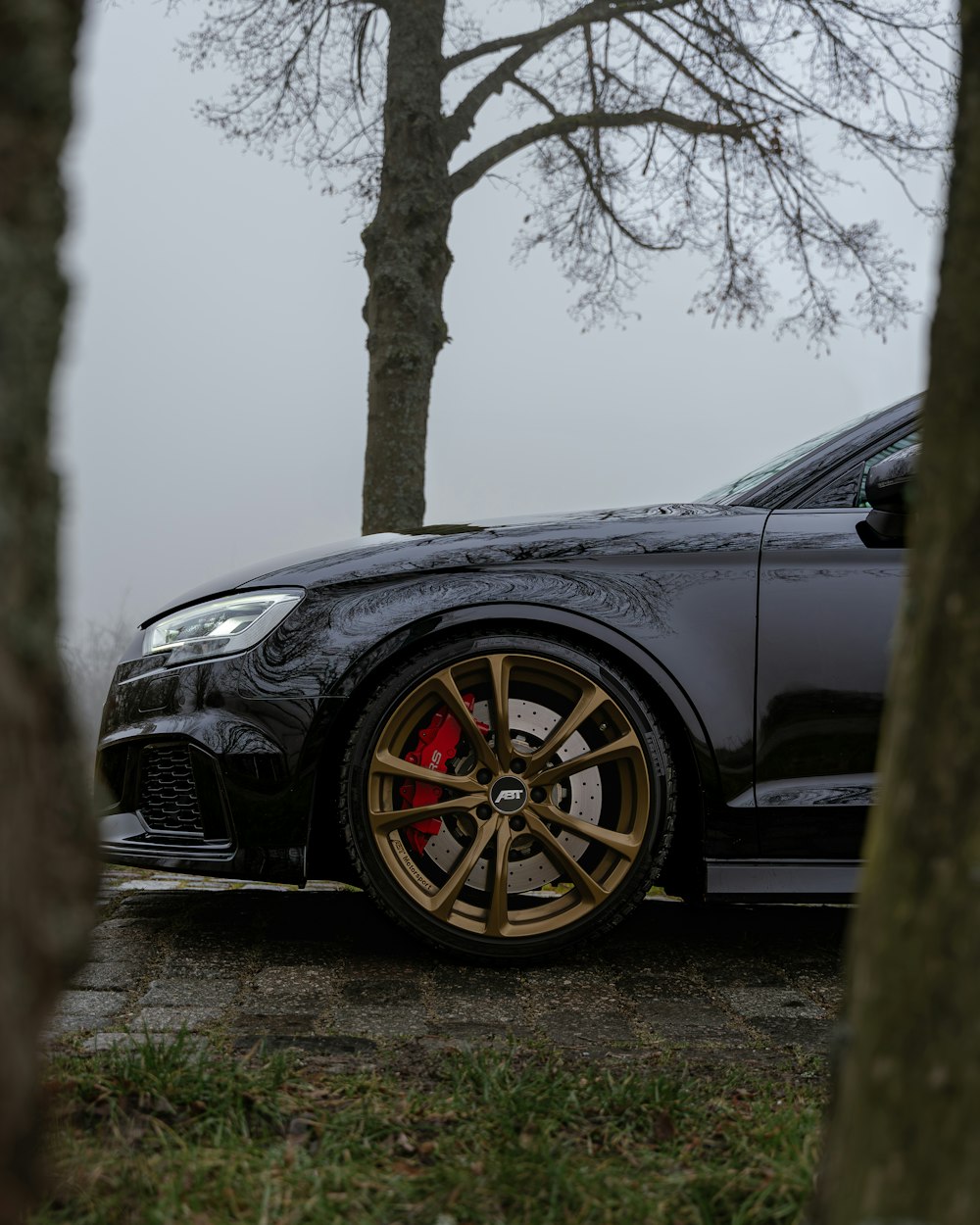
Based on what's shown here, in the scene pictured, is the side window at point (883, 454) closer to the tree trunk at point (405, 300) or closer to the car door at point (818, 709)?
the car door at point (818, 709)

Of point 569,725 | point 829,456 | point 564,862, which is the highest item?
point 829,456

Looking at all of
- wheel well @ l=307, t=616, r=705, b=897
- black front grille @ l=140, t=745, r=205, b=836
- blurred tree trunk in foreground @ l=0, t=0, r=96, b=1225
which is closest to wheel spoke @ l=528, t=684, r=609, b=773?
wheel well @ l=307, t=616, r=705, b=897

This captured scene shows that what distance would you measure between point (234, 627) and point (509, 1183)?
1.62m

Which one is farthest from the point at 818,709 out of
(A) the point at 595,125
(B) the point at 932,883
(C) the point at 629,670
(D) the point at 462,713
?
(A) the point at 595,125

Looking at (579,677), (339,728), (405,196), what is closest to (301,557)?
(339,728)

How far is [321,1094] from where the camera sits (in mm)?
1875

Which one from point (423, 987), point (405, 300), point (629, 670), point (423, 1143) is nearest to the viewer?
point (423, 1143)

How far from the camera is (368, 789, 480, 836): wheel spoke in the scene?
273cm

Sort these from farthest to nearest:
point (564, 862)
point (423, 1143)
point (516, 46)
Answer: point (516, 46), point (564, 862), point (423, 1143)

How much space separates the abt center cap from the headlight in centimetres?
62

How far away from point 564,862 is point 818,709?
0.68 meters

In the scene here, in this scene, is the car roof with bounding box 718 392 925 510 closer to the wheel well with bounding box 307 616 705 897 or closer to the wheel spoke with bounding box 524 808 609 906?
the wheel well with bounding box 307 616 705 897

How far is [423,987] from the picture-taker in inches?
105

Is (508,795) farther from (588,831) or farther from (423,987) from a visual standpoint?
(423,987)
